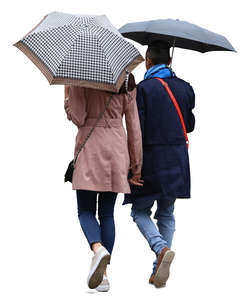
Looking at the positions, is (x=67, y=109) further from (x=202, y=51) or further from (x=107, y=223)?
(x=202, y=51)

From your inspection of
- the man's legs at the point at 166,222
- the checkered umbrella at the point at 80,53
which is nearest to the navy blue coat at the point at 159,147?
the man's legs at the point at 166,222

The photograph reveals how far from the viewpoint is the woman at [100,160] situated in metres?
7.34

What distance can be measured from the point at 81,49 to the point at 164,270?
2.21 meters

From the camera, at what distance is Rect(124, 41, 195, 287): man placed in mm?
7809

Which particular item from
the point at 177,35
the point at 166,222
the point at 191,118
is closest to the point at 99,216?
the point at 166,222

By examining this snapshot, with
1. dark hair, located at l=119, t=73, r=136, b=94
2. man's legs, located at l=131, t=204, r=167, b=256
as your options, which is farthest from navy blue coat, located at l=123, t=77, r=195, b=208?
dark hair, located at l=119, t=73, r=136, b=94

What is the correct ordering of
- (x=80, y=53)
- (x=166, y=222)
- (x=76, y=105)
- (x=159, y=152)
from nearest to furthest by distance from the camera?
(x=80, y=53) < (x=76, y=105) < (x=159, y=152) < (x=166, y=222)

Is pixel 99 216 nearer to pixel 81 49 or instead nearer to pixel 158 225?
pixel 158 225

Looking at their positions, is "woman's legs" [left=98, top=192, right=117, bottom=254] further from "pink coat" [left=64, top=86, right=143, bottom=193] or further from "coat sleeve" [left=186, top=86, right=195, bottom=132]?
"coat sleeve" [left=186, top=86, right=195, bottom=132]

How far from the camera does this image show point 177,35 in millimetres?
7797

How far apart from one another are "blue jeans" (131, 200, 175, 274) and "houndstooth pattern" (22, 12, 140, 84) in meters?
1.64

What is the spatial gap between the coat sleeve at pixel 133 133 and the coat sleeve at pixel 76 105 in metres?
0.42

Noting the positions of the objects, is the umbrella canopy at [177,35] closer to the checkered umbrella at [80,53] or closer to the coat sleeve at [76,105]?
the checkered umbrella at [80,53]

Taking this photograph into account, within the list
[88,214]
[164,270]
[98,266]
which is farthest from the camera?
[164,270]
